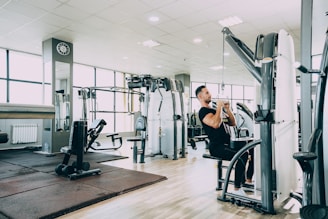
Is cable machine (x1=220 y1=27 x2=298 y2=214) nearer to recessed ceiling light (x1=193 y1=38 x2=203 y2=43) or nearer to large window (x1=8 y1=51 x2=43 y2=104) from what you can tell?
recessed ceiling light (x1=193 y1=38 x2=203 y2=43)

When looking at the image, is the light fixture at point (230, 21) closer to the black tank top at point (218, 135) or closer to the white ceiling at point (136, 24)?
the white ceiling at point (136, 24)

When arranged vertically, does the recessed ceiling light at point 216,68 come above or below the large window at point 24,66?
above

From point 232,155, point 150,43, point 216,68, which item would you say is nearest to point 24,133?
point 150,43

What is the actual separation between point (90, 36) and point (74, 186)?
4403 mm

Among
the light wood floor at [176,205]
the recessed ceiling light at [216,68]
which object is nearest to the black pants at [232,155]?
the light wood floor at [176,205]

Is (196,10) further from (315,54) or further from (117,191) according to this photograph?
(117,191)

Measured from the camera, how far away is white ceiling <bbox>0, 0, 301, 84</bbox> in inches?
178

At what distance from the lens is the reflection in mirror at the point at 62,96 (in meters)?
6.56

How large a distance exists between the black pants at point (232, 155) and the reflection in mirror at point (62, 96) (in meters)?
5.17

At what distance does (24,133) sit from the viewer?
7523mm

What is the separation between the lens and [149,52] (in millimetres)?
7836

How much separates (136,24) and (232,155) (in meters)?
4.05

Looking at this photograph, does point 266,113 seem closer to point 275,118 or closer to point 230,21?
point 275,118

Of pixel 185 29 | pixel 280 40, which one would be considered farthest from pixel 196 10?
pixel 280 40
